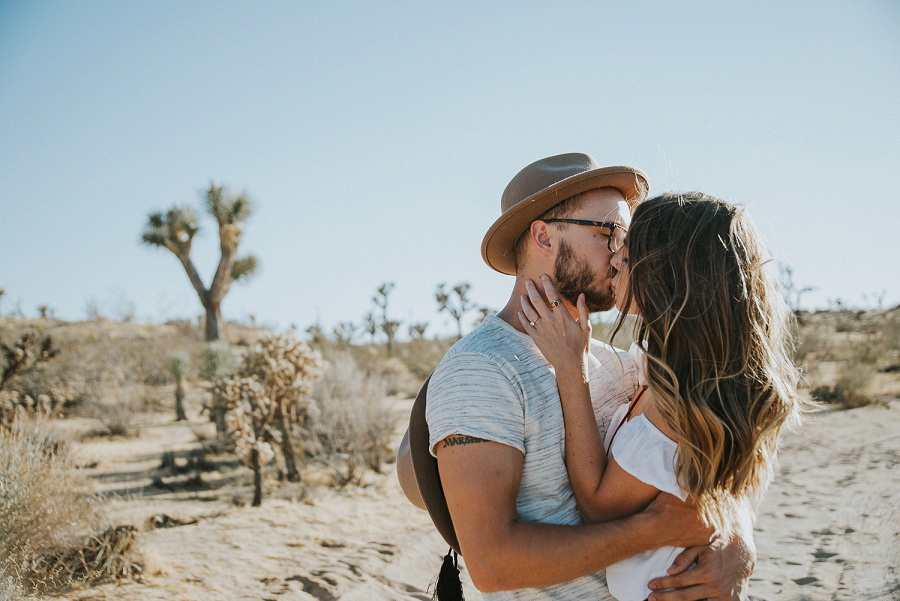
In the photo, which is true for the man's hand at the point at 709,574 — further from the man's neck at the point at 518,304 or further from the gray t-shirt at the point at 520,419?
the man's neck at the point at 518,304

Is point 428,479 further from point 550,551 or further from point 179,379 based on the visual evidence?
point 179,379

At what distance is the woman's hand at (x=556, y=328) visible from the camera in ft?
6.09

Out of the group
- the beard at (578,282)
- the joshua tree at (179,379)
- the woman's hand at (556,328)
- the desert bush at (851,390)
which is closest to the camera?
the woman's hand at (556,328)

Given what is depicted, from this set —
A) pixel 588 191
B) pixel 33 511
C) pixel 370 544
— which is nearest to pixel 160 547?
pixel 33 511

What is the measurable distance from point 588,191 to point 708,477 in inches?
43.2

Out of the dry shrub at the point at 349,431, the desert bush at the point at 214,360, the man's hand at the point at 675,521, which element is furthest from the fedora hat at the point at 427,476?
the desert bush at the point at 214,360

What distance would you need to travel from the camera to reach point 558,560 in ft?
5.28

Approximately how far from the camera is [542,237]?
2219mm

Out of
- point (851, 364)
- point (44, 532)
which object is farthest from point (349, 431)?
point (851, 364)

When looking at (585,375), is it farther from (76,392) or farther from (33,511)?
(76,392)

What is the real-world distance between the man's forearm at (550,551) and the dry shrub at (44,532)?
408 cm

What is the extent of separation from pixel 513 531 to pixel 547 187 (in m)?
1.17

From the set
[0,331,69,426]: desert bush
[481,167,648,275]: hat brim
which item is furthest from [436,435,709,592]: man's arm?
[0,331,69,426]: desert bush

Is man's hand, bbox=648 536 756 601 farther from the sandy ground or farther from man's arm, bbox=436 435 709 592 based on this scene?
the sandy ground
